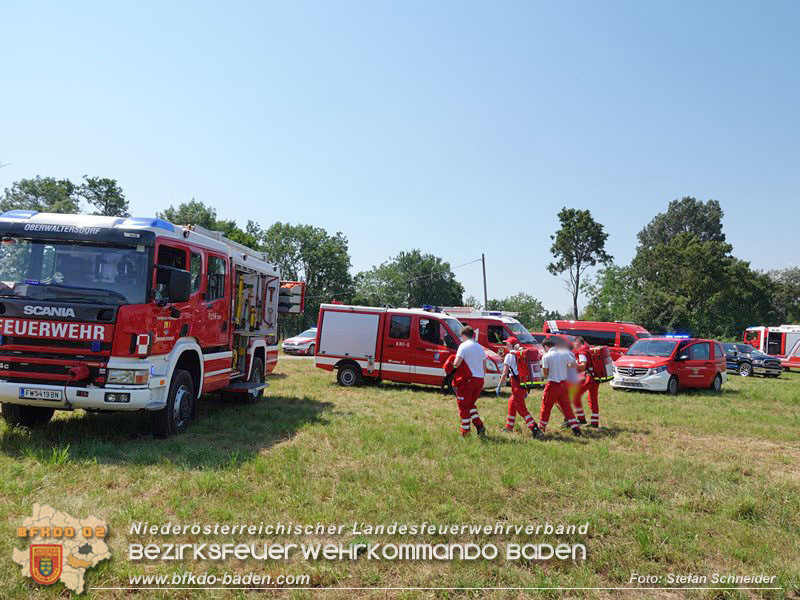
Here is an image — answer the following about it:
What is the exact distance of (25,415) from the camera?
7898 millimetres

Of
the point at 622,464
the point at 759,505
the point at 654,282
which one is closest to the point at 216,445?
the point at 622,464

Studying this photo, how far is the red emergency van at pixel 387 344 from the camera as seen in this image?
15.0 metres

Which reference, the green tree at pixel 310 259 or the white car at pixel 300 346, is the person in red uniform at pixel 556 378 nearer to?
the white car at pixel 300 346

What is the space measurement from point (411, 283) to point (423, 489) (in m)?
75.5

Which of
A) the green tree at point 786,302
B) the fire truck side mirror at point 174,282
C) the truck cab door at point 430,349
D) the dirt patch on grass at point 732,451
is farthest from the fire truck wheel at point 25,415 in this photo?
the green tree at point 786,302

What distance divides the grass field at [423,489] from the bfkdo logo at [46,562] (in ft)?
0.27

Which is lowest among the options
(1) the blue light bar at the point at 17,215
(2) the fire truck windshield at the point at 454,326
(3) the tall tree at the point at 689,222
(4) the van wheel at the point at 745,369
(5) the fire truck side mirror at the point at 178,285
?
(4) the van wheel at the point at 745,369

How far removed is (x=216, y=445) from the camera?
299 inches

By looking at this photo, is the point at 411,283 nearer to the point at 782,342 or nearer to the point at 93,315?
the point at 782,342

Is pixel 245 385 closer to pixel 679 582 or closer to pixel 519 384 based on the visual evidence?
pixel 519 384

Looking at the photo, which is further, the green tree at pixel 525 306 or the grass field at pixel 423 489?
the green tree at pixel 525 306

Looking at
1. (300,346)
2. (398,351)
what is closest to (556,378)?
(398,351)

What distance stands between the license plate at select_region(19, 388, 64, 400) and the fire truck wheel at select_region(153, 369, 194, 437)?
1.30 meters

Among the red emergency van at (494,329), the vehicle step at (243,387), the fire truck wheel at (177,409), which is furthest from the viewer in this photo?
the red emergency van at (494,329)
